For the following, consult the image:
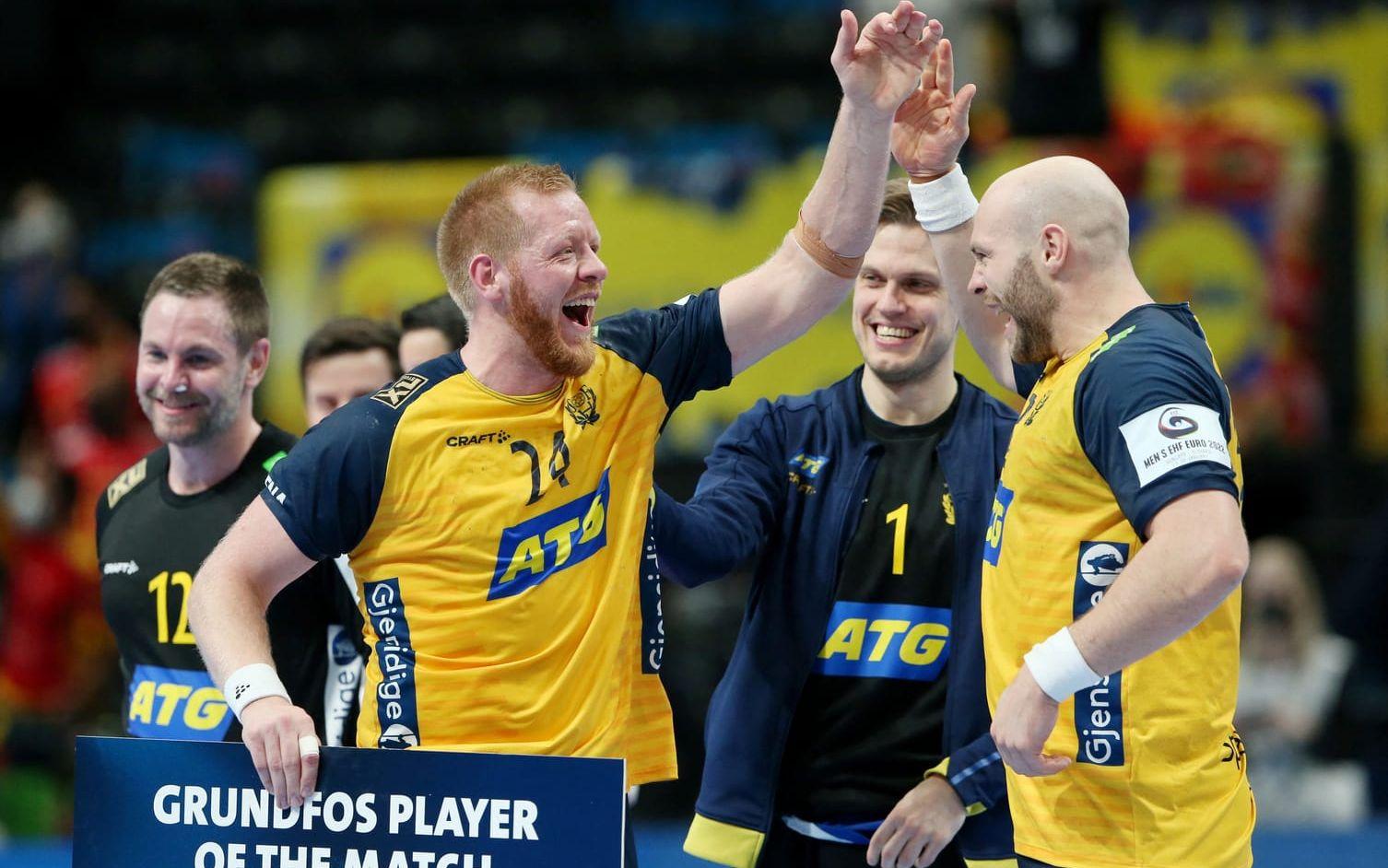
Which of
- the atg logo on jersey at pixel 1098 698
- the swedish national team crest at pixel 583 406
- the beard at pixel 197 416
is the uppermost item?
the beard at pixel 197 416

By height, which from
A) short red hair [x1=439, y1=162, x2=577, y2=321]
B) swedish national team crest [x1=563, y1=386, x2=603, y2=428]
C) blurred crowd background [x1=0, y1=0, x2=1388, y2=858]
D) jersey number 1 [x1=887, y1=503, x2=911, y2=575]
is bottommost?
jersey number 1 [x1=887, y1=503, x2=911, y2=575]

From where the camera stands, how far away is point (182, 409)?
429 cm

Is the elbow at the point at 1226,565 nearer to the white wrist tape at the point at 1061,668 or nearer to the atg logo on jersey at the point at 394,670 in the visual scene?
the white wrist tape at the point at 1061,668

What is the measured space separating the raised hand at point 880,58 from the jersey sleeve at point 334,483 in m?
1.16

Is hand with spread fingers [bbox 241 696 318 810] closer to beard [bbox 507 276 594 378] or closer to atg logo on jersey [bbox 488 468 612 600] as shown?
atg logo on jersey [bbox 488 468 612 600]

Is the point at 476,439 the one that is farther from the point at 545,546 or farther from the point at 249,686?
the point at 249,686

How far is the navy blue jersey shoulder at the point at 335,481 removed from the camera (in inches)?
132

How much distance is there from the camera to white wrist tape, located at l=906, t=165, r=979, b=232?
3914mm

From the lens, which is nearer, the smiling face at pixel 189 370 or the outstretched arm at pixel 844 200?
the outstretched arm at pixel 844 200

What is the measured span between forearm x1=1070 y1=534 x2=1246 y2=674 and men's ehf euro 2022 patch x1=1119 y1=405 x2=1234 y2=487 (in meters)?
0.14

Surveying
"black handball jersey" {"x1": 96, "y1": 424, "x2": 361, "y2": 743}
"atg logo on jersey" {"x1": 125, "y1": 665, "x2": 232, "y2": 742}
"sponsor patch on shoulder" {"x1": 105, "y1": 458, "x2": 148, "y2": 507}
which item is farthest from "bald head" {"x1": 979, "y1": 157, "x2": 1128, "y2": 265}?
"sponsor patch on shoulder" {"x1": 105, "y1": 458, "x2": 148, "y2": 507}

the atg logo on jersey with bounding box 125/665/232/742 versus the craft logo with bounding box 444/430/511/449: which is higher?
the craft logo with bounding box 444/430/511/449

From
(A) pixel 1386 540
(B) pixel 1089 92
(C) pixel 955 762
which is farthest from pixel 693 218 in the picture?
(C) pixel 955 762

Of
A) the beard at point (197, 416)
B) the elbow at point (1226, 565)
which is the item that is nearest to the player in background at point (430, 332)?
the beard at point (197, 416)
